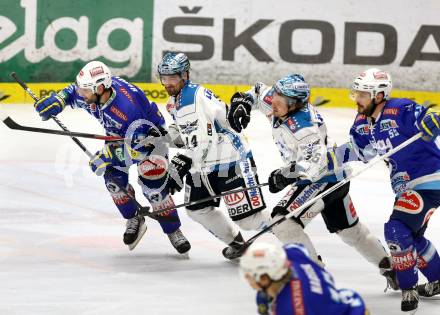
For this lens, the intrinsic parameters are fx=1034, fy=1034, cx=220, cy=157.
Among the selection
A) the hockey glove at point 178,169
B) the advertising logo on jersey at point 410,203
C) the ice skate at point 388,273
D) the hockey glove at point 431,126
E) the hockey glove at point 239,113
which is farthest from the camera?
the hockey glove at point 178,169

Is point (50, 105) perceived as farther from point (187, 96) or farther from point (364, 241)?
point (364, 241)

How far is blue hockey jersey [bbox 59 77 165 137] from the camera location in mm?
6203

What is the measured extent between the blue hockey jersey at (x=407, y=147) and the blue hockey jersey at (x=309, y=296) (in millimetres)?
1712

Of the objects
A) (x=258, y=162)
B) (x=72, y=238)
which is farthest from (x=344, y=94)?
(x=72, y=238)

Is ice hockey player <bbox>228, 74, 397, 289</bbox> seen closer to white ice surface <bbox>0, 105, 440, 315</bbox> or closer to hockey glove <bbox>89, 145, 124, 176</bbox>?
white ice surface <bbox>0, 105, 440, 315</bbox>

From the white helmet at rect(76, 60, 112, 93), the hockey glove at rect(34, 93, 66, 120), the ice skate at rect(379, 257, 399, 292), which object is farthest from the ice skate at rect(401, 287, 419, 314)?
the hockey glove at rect(34, 93, 66, 120)

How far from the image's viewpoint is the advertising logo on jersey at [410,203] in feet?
17.1

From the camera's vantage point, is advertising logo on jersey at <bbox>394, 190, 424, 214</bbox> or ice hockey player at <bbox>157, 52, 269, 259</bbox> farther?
ice hockey player at <bbox>157, 52, 269, 259</bbox>

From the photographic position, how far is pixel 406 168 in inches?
210

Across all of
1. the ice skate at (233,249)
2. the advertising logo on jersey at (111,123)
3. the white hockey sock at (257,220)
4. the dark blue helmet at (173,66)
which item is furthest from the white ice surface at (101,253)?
the dark blue helmet at (173,66)

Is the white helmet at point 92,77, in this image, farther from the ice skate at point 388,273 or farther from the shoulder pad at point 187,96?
the ice skate at point 388,273

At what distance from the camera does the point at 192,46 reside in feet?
35.3

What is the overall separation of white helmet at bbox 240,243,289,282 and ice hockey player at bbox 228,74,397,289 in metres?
1.93

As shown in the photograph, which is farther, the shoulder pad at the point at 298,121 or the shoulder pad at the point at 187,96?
the shoulder pad at the point at 187,96
